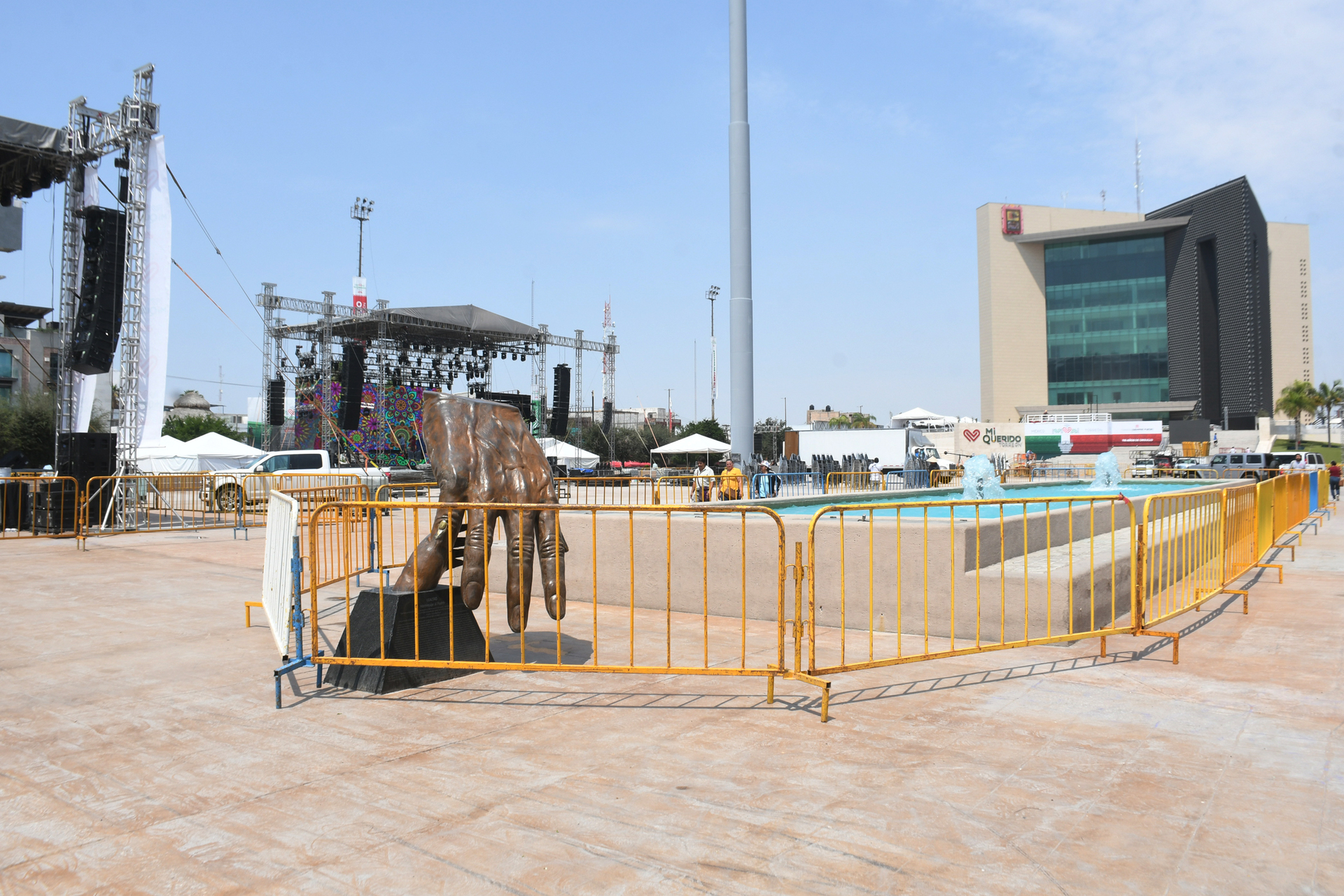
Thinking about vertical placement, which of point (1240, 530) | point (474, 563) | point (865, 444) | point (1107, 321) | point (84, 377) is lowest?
point (1240, 530)

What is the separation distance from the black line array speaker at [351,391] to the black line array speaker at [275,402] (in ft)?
9.78

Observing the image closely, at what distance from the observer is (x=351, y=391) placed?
37188mm

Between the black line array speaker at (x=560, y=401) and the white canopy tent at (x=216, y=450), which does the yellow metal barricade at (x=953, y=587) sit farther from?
the black line array speaker at (x=560, y=401)

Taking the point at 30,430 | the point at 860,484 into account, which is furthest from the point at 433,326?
the point at 860,484

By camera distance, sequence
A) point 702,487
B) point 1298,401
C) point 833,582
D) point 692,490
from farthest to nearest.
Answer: point 1298,401 < point 692,490 < point 702,487 < point 833,582

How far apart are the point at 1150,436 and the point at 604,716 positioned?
195ft

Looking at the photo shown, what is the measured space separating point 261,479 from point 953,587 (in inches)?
804

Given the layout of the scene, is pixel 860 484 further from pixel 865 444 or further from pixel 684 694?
pixel 684 694

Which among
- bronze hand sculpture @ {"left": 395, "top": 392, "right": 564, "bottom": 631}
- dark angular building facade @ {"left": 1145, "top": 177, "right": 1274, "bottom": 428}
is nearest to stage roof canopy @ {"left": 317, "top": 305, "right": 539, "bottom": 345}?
bronze hand sculpture @ {"left": 395, "top": 392, "right": 564, "bottom": 631}

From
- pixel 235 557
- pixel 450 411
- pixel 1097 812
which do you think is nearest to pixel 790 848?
pixel 1097 812

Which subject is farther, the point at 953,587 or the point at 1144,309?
the point at 1144,309

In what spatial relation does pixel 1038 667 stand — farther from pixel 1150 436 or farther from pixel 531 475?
pixel 1150 436

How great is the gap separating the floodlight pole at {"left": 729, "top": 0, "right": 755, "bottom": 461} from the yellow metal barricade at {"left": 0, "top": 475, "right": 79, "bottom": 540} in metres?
13.7

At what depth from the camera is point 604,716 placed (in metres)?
4.93
